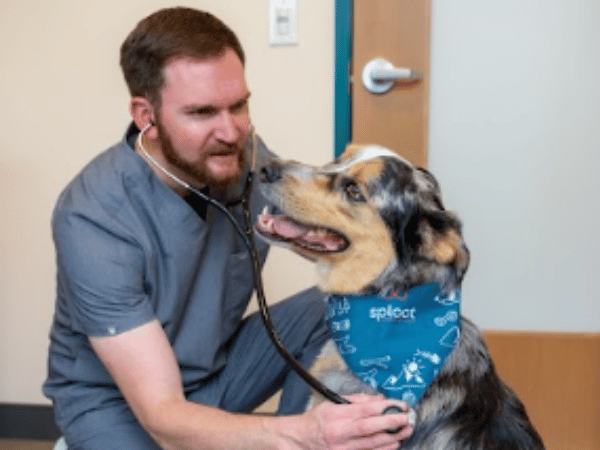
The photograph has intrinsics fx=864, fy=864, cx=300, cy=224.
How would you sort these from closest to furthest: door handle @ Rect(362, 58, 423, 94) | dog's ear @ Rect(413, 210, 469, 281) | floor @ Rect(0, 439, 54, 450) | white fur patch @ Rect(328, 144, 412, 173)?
dog's ear @ Rect(413, 210, 469, 281), white fur patch @ Rect(328, 144, 412, 173), door handle @ Rect(362, 58, 423, 94), floor @ Rect(0, 439, 54, 450)

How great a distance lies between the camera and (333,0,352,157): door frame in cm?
246

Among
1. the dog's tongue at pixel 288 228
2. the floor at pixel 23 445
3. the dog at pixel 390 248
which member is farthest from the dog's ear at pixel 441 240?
the floor at pixel 23 445

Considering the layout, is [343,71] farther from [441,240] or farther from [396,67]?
[441,240]

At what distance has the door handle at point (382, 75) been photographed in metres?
2.33

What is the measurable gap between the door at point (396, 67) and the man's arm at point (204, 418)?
3.22 feet

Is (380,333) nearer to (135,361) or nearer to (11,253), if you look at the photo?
(135,361)

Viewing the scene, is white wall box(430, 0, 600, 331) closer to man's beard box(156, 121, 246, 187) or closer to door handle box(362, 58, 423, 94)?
door handle box(362, 58, 423, 94)

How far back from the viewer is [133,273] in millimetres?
1730

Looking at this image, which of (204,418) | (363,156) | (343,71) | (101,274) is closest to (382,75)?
(343,71)

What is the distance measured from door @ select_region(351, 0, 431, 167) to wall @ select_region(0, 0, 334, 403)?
169 mm

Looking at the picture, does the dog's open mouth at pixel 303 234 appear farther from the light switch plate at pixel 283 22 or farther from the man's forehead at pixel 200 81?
the light switch plate at pixel 283 22

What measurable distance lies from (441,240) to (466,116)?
1.04 metres

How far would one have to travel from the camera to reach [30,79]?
274 centimetres

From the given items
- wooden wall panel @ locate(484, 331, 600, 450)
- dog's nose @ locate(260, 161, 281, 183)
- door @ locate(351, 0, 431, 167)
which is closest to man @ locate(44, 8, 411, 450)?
dog's nose @ locate(260, 161, 281, 183)
